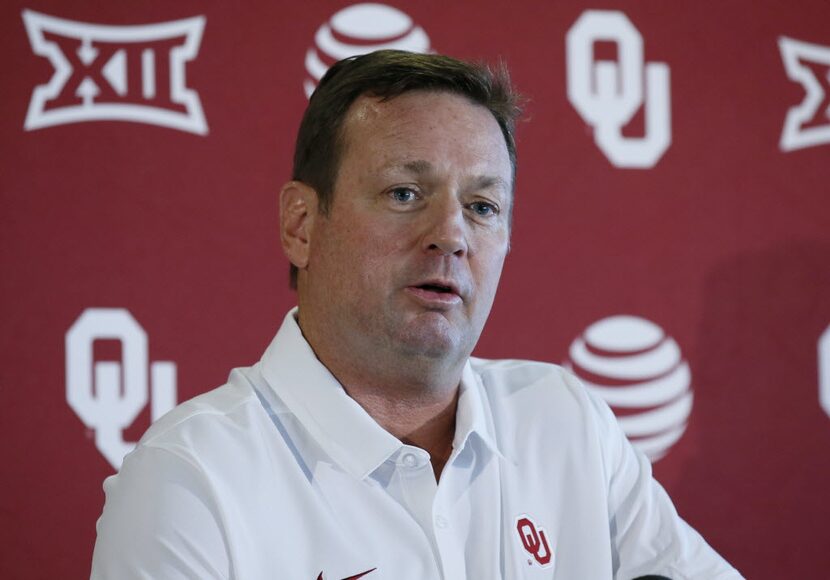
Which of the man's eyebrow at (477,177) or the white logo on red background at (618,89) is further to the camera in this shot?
the white logo on red background at (618,89)

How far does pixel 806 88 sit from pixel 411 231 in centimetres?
116

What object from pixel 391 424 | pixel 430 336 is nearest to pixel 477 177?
pixel 430 336

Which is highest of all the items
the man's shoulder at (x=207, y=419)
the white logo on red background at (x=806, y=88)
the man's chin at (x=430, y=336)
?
the white logo on red background at (x=806, y=88)

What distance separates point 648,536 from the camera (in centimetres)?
131

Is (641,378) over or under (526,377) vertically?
under

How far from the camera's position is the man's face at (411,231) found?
1.16 metres

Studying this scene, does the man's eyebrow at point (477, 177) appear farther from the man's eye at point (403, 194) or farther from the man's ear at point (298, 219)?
the man's ear at point (298, 219)

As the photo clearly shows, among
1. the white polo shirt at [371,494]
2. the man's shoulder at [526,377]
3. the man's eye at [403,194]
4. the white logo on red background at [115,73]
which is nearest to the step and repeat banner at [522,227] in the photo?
the white logo on red background at [115,73]

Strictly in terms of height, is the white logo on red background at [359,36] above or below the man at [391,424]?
above

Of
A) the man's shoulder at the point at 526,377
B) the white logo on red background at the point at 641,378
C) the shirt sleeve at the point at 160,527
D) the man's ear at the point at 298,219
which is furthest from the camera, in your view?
the white logo on red background at the point at 641,378

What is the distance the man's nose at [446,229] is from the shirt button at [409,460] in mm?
234

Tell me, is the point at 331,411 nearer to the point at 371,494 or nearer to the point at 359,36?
the point at 371,494

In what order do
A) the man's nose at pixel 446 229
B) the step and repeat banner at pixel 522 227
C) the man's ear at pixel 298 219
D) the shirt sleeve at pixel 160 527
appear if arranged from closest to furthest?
1. the shirt sleeve at pixel 160 527
2. the man's nose at pixel 446 229
3. the man's ear at pixel 298 219
4. the step and repeat banner at pixel 522 227

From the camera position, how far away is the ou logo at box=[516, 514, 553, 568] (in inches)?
48.3
